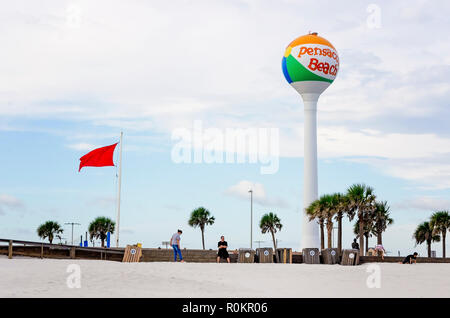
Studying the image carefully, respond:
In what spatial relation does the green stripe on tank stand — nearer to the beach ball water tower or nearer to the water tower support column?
the beach ball water tower

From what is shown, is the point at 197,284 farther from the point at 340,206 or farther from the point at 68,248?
the point at 340,206

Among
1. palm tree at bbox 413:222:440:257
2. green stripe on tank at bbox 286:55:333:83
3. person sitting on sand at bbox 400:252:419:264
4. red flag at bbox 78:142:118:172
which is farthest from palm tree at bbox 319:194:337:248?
palm tree at bbox 413:222:440:257

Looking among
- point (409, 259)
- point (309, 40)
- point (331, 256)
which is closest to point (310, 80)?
point (309, 40)

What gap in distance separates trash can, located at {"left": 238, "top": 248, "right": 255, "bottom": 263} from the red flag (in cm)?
1223

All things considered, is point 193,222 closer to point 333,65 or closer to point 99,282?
point 333,65

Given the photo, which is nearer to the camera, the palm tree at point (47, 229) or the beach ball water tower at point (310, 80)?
the beach ball water tower at point (310, 80)

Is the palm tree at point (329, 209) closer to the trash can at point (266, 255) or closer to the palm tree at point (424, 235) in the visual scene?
the trash can at point (266, 255)

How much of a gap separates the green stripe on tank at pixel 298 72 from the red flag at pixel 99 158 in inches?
821

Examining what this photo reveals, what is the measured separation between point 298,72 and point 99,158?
22.0 metres

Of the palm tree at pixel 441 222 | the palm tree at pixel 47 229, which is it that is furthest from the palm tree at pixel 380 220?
the palm tree at pixel 47 229

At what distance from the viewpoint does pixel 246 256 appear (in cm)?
3375

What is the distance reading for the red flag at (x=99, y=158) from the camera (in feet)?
134
